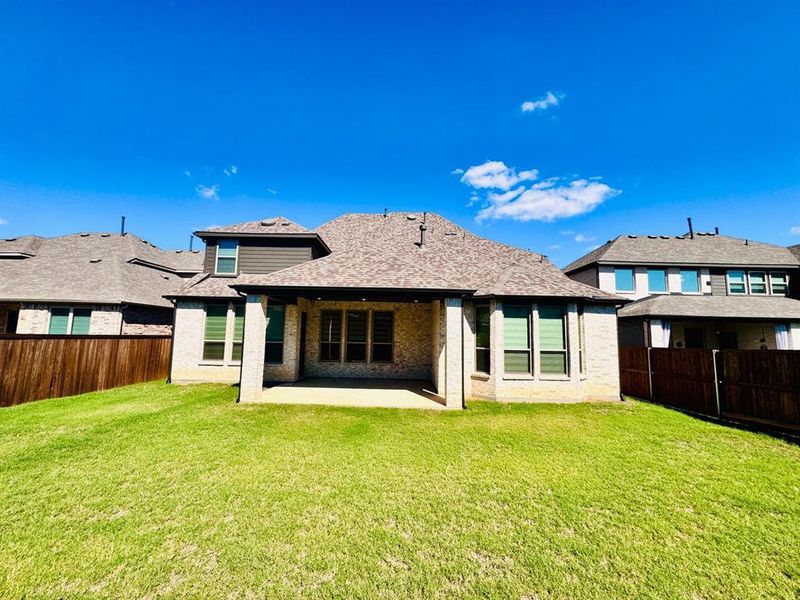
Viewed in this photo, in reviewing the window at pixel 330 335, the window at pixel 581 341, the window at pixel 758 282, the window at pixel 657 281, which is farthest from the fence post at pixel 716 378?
the window at pixel 758 282

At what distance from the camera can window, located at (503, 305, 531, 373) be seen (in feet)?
32.3

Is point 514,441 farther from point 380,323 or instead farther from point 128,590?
point 380,323

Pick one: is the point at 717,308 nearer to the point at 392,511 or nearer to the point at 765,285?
the point at 765,285

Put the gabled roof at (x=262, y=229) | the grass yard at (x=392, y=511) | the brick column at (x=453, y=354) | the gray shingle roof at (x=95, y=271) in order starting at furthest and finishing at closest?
the gray shingle roof at (x=95, y=271) < the gabled roof at (x=262, y=229) < the brick column at (x=453, y=354) < the grass yard at (x=392, y=511)

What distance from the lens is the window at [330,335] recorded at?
43.9 feet

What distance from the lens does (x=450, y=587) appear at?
2.74 meters

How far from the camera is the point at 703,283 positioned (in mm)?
18500

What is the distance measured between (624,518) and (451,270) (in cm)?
912

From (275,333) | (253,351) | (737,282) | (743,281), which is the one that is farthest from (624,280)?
(253,351)

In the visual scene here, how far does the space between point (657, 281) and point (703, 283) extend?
2.57m

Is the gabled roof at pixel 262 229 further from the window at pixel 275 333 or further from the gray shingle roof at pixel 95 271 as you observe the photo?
the gray shingle roof at pixel 95 271

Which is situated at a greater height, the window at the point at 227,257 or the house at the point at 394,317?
the window at the point at 227,257

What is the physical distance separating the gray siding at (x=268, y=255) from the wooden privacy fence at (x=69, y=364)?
401 cm

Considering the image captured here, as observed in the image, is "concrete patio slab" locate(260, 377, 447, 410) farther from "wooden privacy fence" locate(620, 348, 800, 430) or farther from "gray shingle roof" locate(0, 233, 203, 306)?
"gray shingle roof" locate(0, 233, 203, 306)
